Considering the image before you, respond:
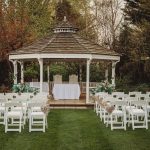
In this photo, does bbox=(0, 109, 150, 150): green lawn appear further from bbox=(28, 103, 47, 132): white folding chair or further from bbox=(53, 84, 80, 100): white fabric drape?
bbox=(53, 84, 80, 100): white fabric drape

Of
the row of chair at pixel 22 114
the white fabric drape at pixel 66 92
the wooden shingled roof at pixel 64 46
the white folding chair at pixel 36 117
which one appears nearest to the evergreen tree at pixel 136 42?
the wooden shingled roof at pixel 64 46

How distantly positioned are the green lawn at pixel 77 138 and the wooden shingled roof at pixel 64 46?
1012 cm

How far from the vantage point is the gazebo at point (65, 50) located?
2764 centimetres

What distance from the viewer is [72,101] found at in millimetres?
27922

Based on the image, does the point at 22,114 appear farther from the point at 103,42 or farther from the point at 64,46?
the point at 103,42

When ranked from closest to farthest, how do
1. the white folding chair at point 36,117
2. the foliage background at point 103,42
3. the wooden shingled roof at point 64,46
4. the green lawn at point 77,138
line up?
the green lawn at point 77,138 < the white folding chair at point 36,117 < the wooden shingled roof at point 64,46 < the foliage background at point 103,42

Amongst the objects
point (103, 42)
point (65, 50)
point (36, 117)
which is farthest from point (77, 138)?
point (103, 42)

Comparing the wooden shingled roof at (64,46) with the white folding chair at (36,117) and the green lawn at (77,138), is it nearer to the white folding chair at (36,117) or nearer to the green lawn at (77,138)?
the green lawn at (77,138)

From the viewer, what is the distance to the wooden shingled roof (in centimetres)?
2828

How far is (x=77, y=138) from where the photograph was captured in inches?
583

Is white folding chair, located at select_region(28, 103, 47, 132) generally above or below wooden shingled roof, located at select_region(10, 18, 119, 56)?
below

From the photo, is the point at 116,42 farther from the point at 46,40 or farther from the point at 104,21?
the point at 46,40

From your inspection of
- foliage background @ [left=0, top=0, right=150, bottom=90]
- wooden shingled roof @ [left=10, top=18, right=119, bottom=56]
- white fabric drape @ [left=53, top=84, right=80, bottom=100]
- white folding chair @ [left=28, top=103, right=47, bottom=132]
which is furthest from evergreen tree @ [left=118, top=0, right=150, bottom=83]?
white folding chair @ [left=28, top=103, right=47, bottom=132]

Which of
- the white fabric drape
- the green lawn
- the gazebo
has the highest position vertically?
the gazebo
